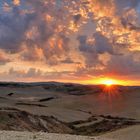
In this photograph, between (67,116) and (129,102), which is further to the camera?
(129,102)

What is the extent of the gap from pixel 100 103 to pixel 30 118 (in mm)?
43323

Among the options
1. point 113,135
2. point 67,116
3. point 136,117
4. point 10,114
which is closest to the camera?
point 113,135

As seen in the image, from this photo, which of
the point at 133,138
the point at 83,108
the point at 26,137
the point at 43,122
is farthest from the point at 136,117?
the point at 26,137

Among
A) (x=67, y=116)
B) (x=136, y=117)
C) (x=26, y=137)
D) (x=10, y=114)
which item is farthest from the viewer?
(x=136, y=117)

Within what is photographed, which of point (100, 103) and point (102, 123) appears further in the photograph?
point (100, 103)

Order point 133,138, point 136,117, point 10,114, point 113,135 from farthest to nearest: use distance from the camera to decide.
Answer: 1. point 136,117
2. point 10,114
3. point 113,135
4. point 133,138

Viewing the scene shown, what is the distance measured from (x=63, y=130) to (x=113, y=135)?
24.9 feet

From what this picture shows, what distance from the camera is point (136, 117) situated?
61.3 m

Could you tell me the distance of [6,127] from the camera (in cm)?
3606

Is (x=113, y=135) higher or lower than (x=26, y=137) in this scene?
lower

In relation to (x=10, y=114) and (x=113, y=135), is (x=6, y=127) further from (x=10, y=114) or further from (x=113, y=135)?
(x=113, y=135)

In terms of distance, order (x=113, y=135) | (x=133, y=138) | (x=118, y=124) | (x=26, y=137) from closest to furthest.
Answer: (x=26, y=137), (x=133, y=138), (x=113, y=135), (x=118, y=124)

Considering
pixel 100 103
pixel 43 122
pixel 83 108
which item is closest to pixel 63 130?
pixel 43 122

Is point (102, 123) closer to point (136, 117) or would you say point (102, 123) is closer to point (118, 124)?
point (118, 124)
